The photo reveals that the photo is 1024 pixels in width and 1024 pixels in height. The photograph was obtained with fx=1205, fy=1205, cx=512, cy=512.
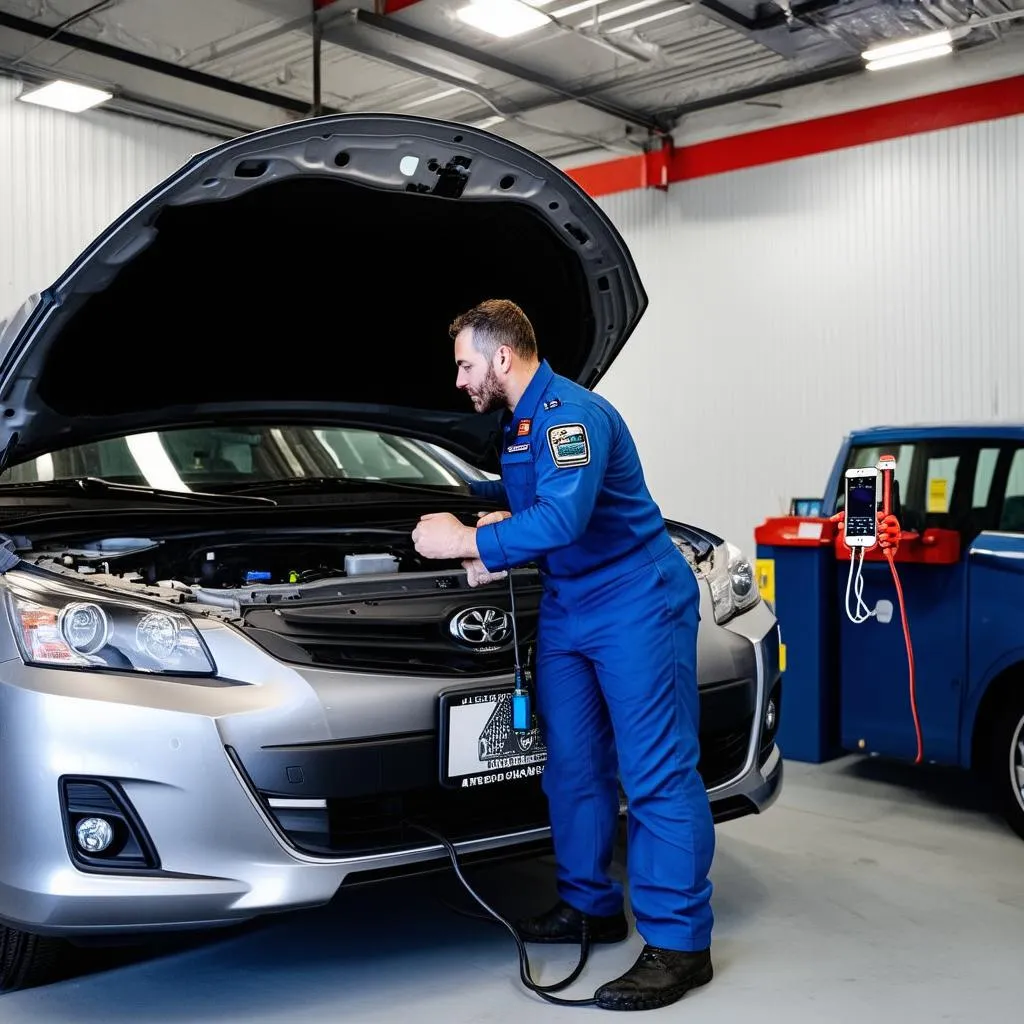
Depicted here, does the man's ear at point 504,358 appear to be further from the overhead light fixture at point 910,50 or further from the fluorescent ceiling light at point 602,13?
the overhead light fixture at point 910,50

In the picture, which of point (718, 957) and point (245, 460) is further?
point (245, 460)

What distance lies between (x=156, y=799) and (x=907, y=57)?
7056 mm

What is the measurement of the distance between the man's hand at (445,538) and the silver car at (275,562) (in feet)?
0.44

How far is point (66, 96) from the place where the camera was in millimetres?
8281

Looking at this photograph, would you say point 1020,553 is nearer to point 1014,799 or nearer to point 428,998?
point 1014,799

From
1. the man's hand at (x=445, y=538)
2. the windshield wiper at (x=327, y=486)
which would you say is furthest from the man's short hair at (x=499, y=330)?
the windshield wiper at (x=327, y=486)

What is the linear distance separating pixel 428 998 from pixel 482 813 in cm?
40

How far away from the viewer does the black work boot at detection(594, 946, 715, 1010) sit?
2.39 meters

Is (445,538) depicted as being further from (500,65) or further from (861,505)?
(500,65)

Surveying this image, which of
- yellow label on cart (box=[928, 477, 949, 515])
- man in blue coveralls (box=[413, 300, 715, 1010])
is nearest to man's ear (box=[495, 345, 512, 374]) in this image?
man in blue coveralls (box=[413, 300, 715, 1010])

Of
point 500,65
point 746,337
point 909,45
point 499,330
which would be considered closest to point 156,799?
point 499,330

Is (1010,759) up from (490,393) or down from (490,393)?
down

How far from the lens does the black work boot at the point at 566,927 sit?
271cm

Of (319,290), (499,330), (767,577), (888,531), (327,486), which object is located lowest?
(767,577)
